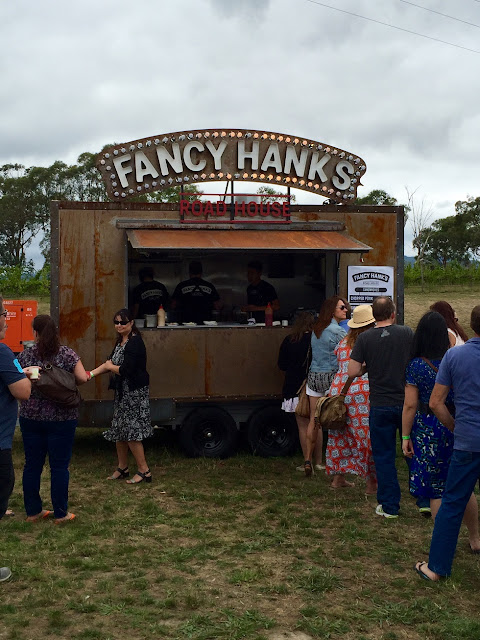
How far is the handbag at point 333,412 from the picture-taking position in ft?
21.6

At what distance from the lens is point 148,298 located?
920 cm

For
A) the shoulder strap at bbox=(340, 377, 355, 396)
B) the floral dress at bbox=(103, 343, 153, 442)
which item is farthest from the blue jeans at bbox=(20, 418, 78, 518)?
the shoulder strap at bbox=(340, 377, 355, 396)

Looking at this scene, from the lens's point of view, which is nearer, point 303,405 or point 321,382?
point 321,382

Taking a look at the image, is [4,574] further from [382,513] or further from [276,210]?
[276,210]

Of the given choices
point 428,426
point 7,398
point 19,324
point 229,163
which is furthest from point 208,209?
point 19,324

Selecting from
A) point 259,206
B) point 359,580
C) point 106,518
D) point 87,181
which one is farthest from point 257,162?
point 87,181

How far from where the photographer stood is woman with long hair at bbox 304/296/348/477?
288 inches

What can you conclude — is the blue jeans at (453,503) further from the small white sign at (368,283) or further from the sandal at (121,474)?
the small white sign at (368,283)

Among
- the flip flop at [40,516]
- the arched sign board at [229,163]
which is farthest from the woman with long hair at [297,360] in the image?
the flip flop at [40,516]

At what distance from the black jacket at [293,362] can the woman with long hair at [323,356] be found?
0.22m

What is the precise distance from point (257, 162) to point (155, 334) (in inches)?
90.8

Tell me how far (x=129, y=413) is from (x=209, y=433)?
1.54m

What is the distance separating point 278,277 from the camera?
429 inches

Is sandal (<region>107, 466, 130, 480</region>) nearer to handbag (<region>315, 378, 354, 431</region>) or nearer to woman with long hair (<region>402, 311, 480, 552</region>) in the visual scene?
handbag (<region>315, 378, 354, 431</region>)
